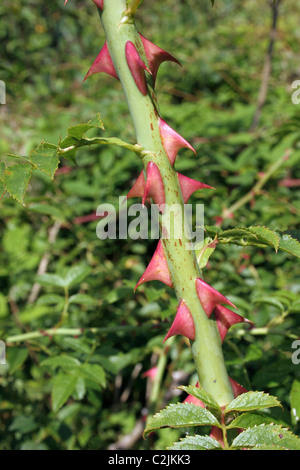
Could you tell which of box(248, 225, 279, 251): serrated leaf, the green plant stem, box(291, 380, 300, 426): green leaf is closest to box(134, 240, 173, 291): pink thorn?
the green plant stem

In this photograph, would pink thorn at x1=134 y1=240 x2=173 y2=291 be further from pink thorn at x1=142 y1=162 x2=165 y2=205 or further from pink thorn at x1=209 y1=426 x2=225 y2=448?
pink thorn at x1=209 y1=426 x2=225 y2=448

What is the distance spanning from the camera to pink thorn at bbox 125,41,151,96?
2.02 feet

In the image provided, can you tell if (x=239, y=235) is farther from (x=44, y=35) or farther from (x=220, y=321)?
(x=44, y=35)

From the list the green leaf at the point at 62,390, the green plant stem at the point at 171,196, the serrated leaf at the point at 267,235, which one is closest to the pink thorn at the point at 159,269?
the green plant stem at the point at 171,196

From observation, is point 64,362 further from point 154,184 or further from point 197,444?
point 154,184

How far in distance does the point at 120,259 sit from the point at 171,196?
1.35 m

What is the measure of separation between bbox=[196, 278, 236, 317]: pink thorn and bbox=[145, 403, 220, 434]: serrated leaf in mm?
150

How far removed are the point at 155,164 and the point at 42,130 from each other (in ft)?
6.29

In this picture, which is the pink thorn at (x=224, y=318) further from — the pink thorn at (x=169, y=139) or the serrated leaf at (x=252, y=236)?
the pink thorn at (x=169, y=139)

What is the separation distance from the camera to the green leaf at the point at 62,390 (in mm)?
1059

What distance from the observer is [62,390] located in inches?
42.3

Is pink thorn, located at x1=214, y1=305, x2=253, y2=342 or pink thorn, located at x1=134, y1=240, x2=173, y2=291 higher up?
pink thorn, located at x1=134, y1=240, x2=173, y2=291
